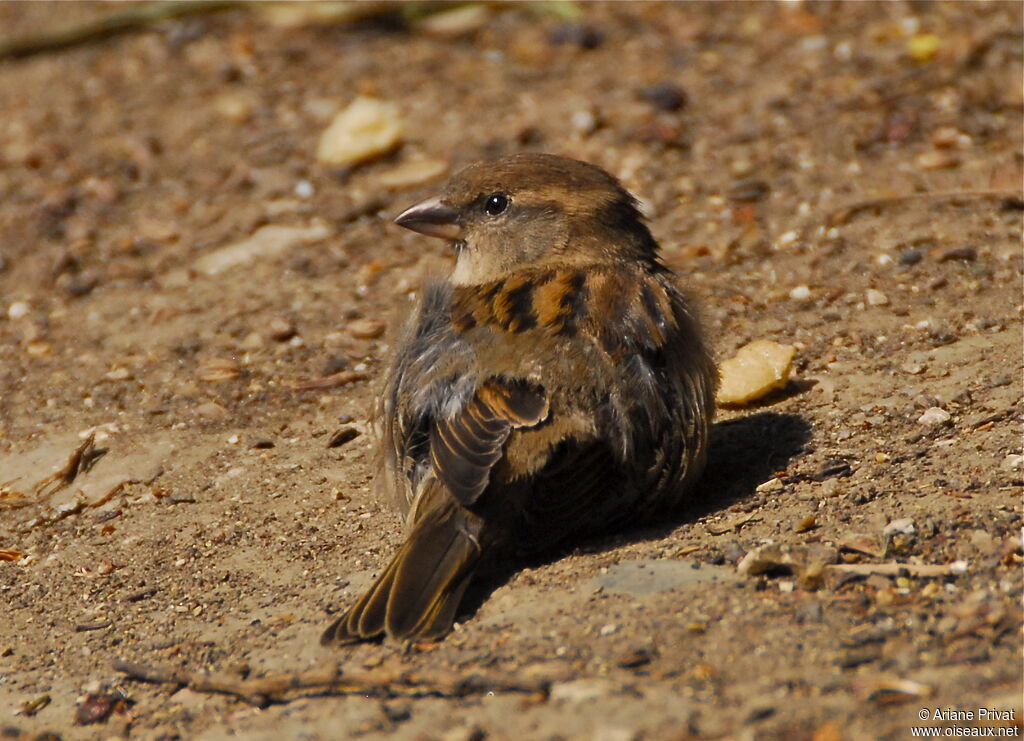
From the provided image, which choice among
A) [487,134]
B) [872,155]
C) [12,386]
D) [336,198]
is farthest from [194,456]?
[872,155]

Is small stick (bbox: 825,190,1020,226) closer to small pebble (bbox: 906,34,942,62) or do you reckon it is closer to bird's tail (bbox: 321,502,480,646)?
small pebble (bbox: 906,34,942,62)

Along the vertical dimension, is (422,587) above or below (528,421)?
below

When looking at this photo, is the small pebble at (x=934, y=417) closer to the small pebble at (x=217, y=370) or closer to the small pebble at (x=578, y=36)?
the small pebble at (x=217, y=370)

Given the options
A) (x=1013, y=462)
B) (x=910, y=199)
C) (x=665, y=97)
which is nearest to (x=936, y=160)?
(x=910, y=199)

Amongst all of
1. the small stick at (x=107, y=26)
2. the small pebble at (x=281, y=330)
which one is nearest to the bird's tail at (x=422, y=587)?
the small pebble at (x=281, y=330)

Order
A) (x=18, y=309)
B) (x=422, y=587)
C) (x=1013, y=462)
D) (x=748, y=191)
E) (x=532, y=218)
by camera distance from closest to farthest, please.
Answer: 1. (x=422, y=587)
2. (x=1013, y=462)
3. (x=532, y=218)
4. (x=18, y=309)
5. (x=748, y=191)

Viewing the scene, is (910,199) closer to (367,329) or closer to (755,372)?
(755,372)

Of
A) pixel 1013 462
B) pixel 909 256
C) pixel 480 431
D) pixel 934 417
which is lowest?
pixel 909 256
